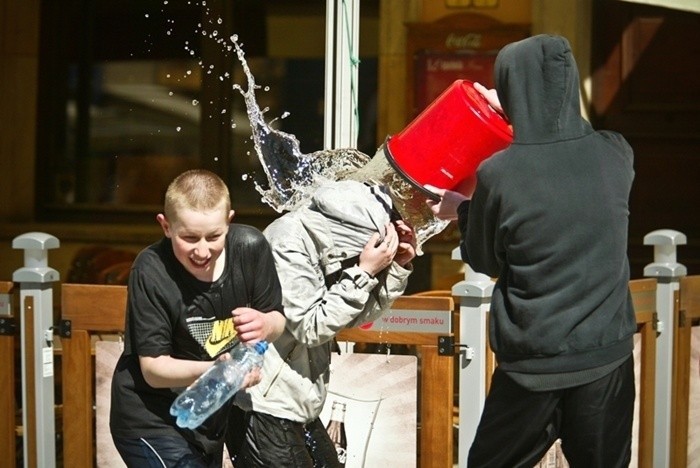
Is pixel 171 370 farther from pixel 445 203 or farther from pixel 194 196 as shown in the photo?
pixel 445 203

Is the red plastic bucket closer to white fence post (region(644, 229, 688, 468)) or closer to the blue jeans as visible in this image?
the blue jeans

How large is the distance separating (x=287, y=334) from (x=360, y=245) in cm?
36

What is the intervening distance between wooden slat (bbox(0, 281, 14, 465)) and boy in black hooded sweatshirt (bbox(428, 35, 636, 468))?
95.9 inches

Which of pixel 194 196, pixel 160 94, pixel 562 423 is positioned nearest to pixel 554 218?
pixel 562 423

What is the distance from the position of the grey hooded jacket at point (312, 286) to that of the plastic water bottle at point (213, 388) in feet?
0.78

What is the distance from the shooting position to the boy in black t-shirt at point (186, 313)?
3672 millimetres

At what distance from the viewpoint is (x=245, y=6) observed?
920 centimetres

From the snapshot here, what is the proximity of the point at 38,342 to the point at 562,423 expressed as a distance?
2.43m

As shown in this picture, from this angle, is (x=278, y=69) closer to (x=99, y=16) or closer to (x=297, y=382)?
(x=99, y=16)

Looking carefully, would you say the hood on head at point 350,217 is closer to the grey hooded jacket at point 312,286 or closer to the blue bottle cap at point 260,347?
the grey hooded jacket at point 312,286

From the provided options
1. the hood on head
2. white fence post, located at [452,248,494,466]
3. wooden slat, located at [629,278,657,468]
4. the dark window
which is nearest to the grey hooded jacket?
the hood on head

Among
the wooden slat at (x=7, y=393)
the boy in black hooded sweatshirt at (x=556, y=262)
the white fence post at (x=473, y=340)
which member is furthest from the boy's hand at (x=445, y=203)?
the wooden slat at (x=7, y=393)

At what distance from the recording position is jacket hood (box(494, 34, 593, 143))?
11.8 feet

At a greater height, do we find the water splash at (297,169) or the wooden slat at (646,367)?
the water splash at (297,169)
